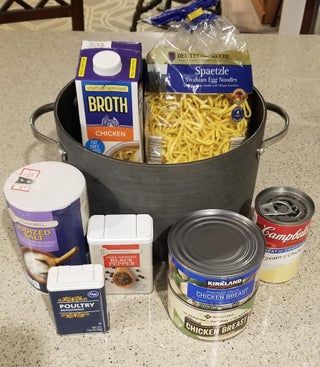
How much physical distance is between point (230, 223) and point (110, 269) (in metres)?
0.17

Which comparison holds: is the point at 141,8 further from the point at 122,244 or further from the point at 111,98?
the point at 122,244

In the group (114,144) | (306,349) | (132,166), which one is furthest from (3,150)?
(306,349)

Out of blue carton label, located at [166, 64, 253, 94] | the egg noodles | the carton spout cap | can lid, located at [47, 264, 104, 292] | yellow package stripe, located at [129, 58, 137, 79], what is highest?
the carton spout cap

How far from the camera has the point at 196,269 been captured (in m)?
0.61

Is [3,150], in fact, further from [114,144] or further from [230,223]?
[230,223]

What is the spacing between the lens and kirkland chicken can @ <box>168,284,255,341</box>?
0.64m

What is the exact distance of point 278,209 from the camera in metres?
0.72

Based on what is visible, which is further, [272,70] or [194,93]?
[272,70]

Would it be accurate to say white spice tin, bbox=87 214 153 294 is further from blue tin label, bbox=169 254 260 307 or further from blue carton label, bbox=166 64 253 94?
blue carton label, bbox=166 64 253 94

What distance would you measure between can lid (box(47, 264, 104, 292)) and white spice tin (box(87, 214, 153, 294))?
0.03 metres

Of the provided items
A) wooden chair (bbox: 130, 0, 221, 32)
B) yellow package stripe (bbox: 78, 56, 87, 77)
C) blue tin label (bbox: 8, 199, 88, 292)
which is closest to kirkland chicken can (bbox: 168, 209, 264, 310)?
blue tin label (bbox: 8, 199, 88, 292)

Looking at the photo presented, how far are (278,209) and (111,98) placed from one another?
0.27 m

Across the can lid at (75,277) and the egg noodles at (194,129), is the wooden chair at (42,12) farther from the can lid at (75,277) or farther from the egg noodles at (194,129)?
the can lid at (75,277)

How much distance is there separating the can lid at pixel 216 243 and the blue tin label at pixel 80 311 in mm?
113
